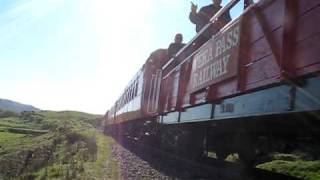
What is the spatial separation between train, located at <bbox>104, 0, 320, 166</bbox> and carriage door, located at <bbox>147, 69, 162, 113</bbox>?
6.85 feet

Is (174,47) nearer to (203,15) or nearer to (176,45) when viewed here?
(176,45)

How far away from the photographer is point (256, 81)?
489cm

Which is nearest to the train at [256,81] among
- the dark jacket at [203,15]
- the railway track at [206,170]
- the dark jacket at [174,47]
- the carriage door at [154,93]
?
the railway track at [206,170]

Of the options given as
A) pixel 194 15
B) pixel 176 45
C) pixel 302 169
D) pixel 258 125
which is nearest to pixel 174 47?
pixel 176 45

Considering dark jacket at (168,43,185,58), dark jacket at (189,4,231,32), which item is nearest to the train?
dark jacket at (189,4,231,32)

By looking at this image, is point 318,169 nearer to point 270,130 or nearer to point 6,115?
point 270,130

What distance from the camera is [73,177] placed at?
8.88 m

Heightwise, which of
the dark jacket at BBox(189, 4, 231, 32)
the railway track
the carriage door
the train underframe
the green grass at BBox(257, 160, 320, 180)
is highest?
the dark jacket at BBox(189, 4, 231, 32)

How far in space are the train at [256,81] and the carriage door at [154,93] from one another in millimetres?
2089

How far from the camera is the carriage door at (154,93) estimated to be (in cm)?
1225

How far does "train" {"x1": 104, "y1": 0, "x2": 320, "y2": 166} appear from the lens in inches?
158

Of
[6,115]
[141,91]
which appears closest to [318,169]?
[141,91]

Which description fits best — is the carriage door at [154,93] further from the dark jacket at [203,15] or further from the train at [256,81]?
the dark jacket at [203,15]

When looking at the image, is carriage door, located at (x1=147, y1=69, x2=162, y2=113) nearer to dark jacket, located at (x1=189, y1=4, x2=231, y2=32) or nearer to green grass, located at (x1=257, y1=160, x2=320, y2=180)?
dark jacket, located at (x1=189, y1=4, x2=231, y2=32)
